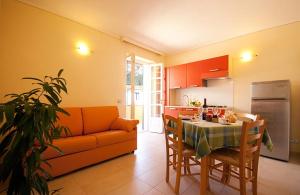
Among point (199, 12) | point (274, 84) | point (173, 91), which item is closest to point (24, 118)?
point (199, 12)

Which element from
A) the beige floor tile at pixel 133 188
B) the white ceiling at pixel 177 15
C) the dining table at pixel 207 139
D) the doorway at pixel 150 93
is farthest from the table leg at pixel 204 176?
the doorway at pixel 150 93

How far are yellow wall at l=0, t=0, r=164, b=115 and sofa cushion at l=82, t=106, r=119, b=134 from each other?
0.35 meters

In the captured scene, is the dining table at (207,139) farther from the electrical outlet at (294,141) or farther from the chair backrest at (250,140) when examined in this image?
the electrical outlet at (294,141)

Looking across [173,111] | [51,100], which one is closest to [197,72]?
[173,111]

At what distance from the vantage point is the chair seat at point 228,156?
153 cm

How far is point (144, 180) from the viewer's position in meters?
2.04

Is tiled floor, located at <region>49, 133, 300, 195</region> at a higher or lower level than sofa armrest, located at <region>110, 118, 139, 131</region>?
lower

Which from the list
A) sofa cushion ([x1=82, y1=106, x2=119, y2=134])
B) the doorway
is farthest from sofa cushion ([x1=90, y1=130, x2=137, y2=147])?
the doorway

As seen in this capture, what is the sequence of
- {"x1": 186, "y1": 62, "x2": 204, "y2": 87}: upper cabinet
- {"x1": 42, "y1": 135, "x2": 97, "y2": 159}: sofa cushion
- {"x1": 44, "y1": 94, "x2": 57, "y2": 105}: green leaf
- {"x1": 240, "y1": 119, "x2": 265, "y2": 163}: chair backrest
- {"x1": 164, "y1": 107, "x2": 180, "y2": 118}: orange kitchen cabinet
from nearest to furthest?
{"x1": 44, "y1": 94, "x2": 57, "y2": 105}: green leaf < {"x1": 240, "y1": 119, "x2": 265, "y2": 163}: chair backrest < {"x1": 42, "y1": 135, "x2": 97, "y2": 159}: sofa cushion < {"x1": 186, "y1": 62, "x2": 204, "y2": 87}: upper cabinet < {"x1": 164, "y1": 107, "x2": 180, "y2": 118}: orange kitchen cabinet

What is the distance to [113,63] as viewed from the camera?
12.4 feet

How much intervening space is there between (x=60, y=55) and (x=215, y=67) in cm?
347

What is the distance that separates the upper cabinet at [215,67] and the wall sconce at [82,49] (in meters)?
2.86

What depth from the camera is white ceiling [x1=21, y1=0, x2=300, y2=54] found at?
2.50m

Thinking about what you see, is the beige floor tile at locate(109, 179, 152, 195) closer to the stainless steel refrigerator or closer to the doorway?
the stainless steel refrigerator
